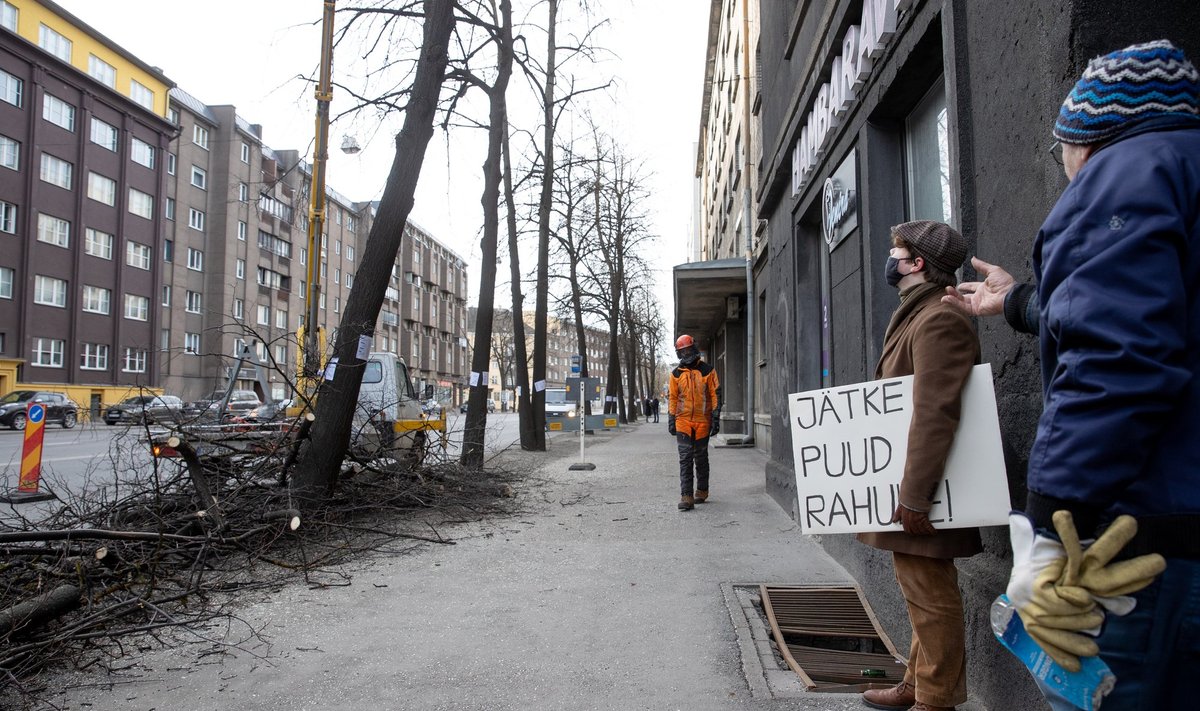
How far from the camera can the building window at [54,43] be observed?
38219 mm

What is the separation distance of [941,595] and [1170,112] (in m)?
1.96

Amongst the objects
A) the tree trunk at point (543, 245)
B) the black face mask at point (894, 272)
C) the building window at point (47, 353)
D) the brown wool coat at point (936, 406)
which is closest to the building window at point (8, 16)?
the building window at point (47, 353)

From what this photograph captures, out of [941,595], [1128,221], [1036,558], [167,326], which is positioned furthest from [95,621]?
[167,326]

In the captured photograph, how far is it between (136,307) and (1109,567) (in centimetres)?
5035

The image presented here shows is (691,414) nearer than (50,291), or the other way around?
(691,414)

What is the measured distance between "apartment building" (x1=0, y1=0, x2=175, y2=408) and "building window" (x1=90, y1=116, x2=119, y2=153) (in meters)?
0.08

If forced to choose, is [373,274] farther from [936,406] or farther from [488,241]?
[488,241]

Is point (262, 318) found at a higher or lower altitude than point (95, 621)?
higher

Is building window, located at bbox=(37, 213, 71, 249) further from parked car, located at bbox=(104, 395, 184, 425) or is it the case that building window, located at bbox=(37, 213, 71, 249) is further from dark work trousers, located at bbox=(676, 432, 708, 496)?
dark work trousers, located at bbox=(676, 432, 708, 496)

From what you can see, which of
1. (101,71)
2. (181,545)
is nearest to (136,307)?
(101,71)

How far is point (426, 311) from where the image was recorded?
85.2 meters

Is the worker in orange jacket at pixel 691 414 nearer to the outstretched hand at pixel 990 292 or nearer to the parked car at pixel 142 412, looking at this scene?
the parked car at pixel 142 412

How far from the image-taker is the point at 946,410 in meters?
2.82

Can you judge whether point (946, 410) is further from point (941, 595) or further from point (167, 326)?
point (167, 326)
